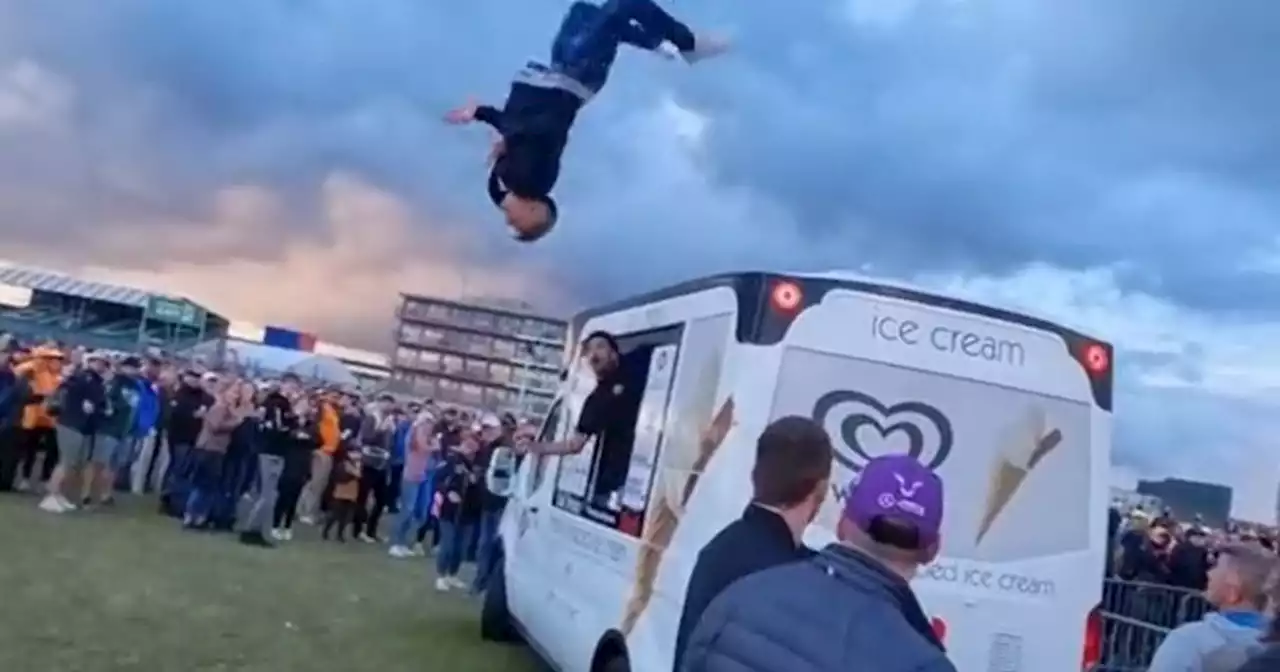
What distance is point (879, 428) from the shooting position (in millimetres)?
5996

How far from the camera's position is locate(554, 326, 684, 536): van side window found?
695cm

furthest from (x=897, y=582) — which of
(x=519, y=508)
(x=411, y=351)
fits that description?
(x=411, y=351)

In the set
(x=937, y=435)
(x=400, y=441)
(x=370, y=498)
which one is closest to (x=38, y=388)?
(x=370, y=498)

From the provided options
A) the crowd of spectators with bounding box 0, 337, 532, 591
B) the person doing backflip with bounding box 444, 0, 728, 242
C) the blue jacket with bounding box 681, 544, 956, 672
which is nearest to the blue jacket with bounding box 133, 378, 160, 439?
the crowd of spectators with bounding box 0, 337, 532, 591

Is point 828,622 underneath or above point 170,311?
underneath

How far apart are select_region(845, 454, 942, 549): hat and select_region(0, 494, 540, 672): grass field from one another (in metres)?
7.12

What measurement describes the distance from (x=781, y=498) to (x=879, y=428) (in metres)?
2.13

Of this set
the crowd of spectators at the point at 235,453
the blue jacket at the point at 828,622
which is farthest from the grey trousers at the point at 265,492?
the blue jacket at the point at 828,622

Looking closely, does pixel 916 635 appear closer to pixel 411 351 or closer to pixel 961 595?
pixel 961 595

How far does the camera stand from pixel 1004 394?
6172 mm

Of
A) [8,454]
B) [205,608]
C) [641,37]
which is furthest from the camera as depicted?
[8,454]

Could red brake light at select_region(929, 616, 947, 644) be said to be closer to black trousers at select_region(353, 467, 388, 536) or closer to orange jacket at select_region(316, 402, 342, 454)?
orange jacket at select_region(316, 402, 342, 454)

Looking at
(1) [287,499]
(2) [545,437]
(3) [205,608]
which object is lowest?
(3) [205,608]

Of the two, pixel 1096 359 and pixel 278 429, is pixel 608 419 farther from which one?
pixel 278 429
